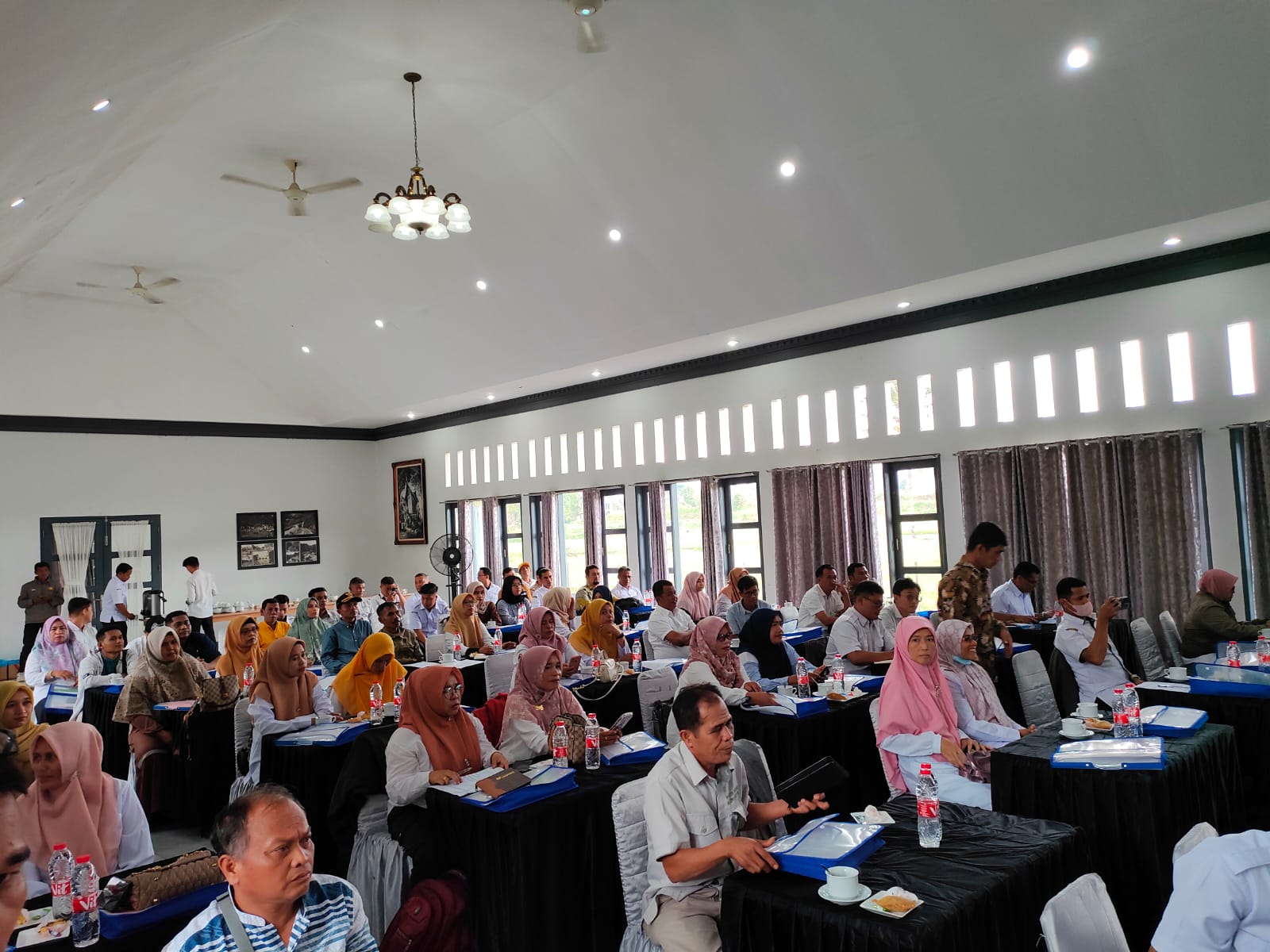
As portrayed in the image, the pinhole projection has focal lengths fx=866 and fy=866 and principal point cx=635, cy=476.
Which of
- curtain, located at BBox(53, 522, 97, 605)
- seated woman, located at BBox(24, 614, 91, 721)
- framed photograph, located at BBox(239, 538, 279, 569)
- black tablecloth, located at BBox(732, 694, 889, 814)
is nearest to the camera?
black tablecloth, located at BBox(732, 694, 889, 814)

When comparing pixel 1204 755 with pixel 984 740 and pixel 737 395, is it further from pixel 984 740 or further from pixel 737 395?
pixel 737 395

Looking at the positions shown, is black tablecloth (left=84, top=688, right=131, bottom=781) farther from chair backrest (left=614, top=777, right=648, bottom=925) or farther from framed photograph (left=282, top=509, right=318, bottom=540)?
framed photograph (left=282, top=509, right=318, bottom=540)

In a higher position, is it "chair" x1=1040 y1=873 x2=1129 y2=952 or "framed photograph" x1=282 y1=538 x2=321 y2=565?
"framed photograph" x1=282 y1=538 x2=321 y2=565

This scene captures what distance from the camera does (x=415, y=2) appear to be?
21.1 feet

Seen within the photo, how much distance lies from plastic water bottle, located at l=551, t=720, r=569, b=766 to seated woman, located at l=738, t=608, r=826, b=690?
7.82 ft

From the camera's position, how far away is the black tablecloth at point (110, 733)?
662 cm

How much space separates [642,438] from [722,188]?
18.9ft

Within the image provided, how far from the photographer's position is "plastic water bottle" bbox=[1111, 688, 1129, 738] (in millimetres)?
3928

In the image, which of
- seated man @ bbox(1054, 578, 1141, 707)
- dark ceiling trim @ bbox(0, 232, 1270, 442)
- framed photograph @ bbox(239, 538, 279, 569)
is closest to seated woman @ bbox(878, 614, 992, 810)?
seated man @ bbox(1054, 578, 1141, 707)

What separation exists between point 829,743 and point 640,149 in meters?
5.81

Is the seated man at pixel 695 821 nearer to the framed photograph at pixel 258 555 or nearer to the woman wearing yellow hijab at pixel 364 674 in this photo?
the woman wearing yellow hijab at pixel 364 674

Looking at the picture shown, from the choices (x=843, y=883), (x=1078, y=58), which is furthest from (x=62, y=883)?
(x=1078, y=58)

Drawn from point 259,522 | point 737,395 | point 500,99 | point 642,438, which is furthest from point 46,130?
point 259,522

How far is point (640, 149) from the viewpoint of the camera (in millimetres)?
8297
